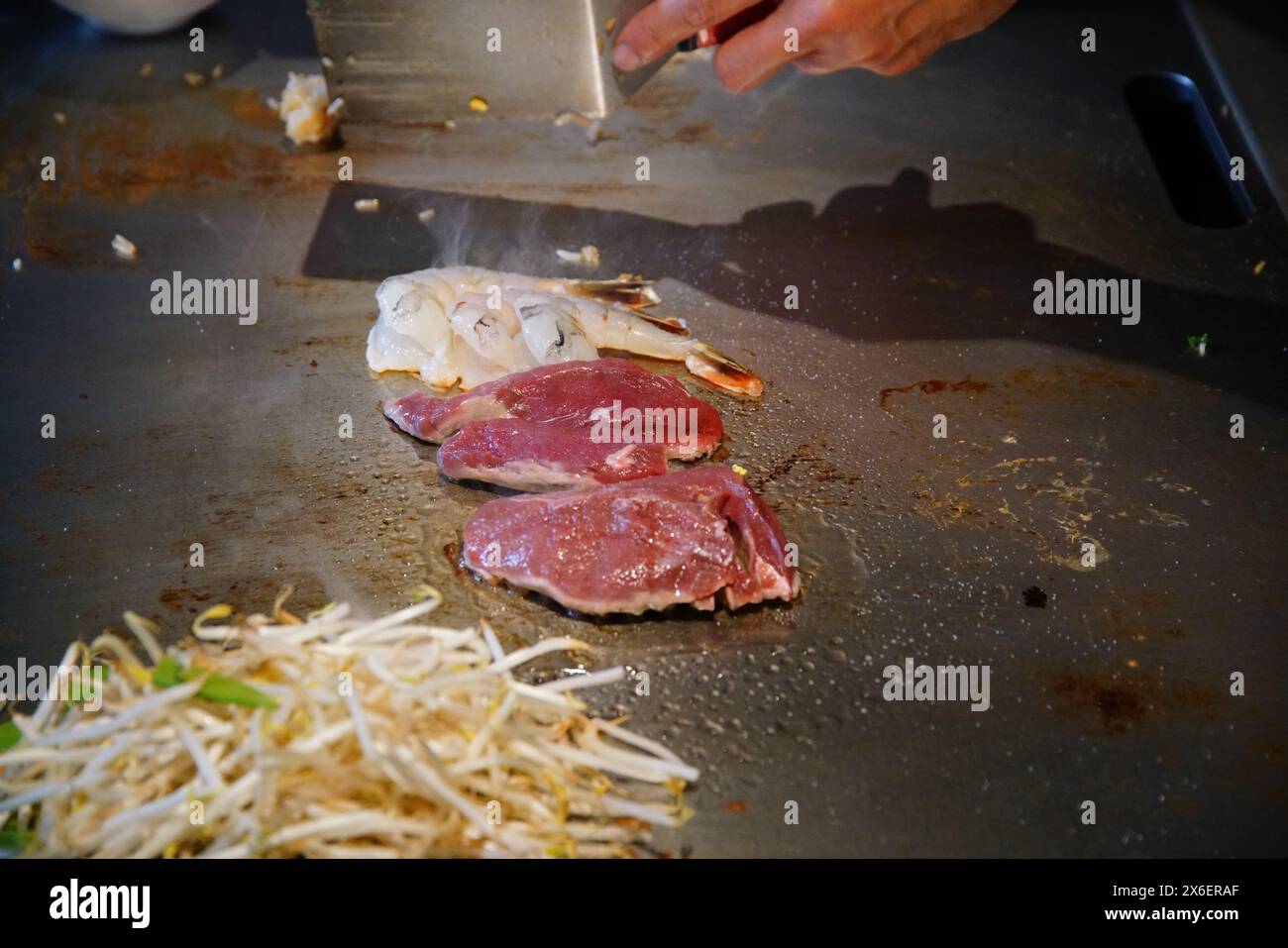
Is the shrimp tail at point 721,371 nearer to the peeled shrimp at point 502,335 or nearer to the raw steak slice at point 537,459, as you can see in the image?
the peeled shrimp at point 502,335

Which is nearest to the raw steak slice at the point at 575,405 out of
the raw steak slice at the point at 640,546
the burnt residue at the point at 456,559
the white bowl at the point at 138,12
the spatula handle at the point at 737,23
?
the raw steak slice at the point at 640,546

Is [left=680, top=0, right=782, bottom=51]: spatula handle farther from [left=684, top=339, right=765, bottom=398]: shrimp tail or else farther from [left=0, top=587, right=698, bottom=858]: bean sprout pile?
[left=0, top=587, right=698, bottom=858]: bean sprout pile

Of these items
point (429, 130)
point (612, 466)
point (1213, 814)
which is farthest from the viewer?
point (429, 130)

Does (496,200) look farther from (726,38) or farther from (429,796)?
(429,796)

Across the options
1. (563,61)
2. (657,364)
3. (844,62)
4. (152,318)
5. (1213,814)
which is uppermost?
(563,61)

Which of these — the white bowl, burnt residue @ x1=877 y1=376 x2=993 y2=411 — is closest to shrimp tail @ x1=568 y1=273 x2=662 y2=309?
burnt residue @ x1=877 y1=376 x2=993 y2=411

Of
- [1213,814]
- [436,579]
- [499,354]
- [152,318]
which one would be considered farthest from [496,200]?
[1213,814]
